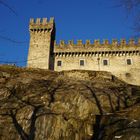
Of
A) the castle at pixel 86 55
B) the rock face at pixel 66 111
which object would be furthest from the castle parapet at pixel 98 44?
the rock face at pixel 66 111

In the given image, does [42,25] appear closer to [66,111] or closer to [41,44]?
[41,44]

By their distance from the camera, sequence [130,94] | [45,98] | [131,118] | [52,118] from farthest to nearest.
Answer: [130,94] < [45,98] < [52,118] < [131,118]

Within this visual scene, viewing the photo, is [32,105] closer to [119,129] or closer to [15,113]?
[15,113]

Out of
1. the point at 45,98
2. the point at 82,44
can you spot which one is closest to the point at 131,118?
the point at 45,98

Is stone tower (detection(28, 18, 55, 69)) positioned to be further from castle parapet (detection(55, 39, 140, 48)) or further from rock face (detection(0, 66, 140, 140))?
rock face (detection(0, 66, 140, 140))

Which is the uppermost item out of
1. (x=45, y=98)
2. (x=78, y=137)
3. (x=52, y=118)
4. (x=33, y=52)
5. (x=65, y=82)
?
(x=33, y=52)

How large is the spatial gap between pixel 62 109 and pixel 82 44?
23968 mm

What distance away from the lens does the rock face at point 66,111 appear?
1313 centimetres

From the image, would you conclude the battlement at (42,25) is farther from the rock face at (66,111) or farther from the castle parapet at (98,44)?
the rock face at (66,111)

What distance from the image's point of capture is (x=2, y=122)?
1433 cm

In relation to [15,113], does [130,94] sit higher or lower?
higher

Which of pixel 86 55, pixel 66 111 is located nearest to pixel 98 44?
pixel 86 55

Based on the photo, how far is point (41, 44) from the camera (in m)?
37.6

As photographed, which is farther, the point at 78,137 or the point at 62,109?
the point at 62,109
